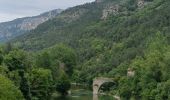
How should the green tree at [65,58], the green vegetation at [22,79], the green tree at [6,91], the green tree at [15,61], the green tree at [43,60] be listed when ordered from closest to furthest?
the green tree at [6,91] → the green vegetation at [22,79] → the green tree at [15,61] → the green tree at [43,60] → the green tree at [65,58]

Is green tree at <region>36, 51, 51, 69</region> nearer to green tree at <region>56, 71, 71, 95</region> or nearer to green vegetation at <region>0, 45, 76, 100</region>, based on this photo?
green vegetation at <region>0, 45, 76, 100</region>

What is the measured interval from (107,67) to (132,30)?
35235 millimetres

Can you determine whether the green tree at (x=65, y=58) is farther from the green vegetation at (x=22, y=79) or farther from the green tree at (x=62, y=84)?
the green vegetation at (x=22, y=79)

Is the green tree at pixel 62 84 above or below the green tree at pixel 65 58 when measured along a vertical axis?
below

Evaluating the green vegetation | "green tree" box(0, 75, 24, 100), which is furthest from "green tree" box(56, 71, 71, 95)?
"green tree" box(0, 75, 24, 100)

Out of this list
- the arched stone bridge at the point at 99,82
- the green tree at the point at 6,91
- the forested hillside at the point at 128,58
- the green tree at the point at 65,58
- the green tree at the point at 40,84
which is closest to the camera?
the green tree at the point at 6,91

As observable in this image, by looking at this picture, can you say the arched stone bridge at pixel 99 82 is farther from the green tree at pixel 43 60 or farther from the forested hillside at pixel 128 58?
the green tree at pixel 43 60

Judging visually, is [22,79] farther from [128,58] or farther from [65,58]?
[128,58]

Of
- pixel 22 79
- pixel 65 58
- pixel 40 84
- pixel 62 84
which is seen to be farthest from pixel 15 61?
pixel 65 58

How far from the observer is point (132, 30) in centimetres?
18312

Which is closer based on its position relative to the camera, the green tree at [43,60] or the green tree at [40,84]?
the green tree at [40,84]

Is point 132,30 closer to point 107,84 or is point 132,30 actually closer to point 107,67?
point 107,67

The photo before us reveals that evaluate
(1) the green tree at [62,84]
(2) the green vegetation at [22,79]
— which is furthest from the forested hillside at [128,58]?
(1) the green tree at [62,84]

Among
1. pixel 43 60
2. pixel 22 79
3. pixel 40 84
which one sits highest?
pixel 43 60
